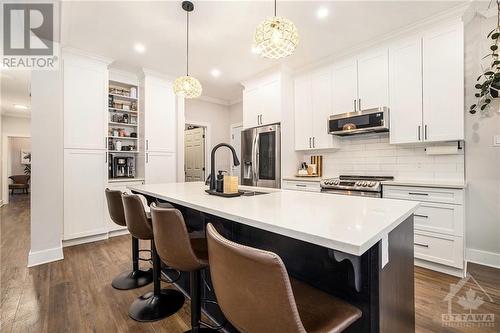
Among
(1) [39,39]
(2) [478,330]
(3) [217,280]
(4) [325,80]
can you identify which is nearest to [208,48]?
(4) [325,80]

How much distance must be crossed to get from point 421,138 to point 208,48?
9.67 ft

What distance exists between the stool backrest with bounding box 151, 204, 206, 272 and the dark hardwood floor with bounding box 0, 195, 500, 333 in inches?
28.6

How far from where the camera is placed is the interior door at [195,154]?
5.69 metres

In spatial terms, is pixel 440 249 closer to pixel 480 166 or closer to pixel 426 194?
pixel 426 194

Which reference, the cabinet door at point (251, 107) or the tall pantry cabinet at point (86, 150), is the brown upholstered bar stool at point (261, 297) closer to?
the tall pantry cabinet at point (86, 150)

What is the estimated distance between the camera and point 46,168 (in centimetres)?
282

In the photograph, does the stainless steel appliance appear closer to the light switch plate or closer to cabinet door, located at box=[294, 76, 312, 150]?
cabinet door, located at box=[294, 76, 312, 150]

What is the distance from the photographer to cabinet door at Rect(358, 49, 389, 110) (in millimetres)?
3016

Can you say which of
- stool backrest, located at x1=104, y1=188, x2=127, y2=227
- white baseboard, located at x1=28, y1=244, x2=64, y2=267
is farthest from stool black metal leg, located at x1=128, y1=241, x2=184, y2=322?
white baseboard, located at x1=28, y1=244, x2=64, y2=267

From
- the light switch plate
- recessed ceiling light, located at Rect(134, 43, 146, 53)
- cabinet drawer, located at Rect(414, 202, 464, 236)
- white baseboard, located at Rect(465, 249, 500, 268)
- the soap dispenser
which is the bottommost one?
white baseboard, located at Rect(465, 249, 500, 268)

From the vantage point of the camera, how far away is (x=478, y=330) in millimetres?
1597

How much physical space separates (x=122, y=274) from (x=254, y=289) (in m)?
2.26

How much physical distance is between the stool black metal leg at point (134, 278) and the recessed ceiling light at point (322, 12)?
118 inches

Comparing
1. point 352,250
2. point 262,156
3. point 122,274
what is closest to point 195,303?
point 352,250
